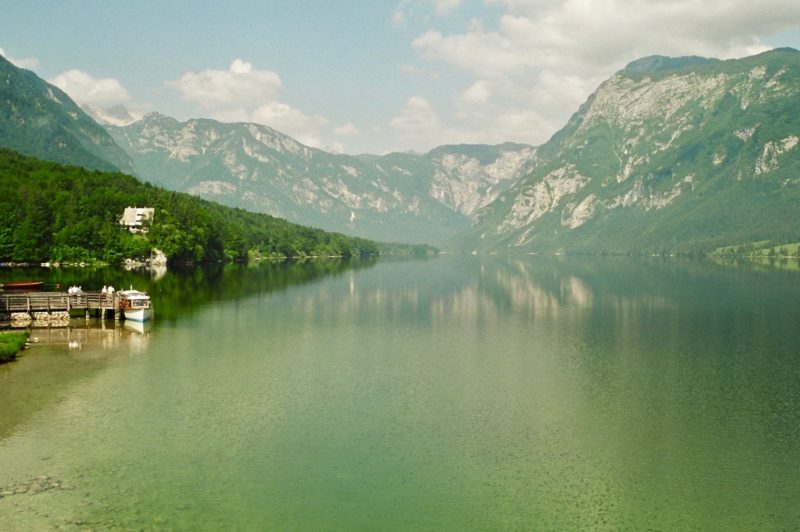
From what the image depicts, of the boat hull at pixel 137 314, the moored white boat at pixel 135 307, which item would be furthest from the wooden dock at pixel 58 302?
the boat hull at pixel 137 314

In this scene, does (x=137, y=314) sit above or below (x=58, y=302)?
below

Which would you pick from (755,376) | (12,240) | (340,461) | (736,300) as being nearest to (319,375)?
(340,461)

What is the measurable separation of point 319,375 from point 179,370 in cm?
1227

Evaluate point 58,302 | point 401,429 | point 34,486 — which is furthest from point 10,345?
point 401,429

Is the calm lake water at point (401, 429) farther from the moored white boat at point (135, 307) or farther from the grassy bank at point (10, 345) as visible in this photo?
the moored white boat at point (135, 307)

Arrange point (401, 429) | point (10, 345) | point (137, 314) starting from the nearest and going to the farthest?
1. point (401, 429)
2. point (10, 345)
3. point (137, 314)

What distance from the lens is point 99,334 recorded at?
79062 mm

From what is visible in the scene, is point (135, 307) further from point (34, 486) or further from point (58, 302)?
point (34, 486)

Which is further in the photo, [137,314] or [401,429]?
[137,314]

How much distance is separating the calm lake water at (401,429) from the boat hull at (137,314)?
438 cm

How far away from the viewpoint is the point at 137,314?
87.5 metres

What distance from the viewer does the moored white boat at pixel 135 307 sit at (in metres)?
87.6

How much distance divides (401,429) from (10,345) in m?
41.0

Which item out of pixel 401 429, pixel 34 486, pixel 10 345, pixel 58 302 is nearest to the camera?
pixel 34 486
